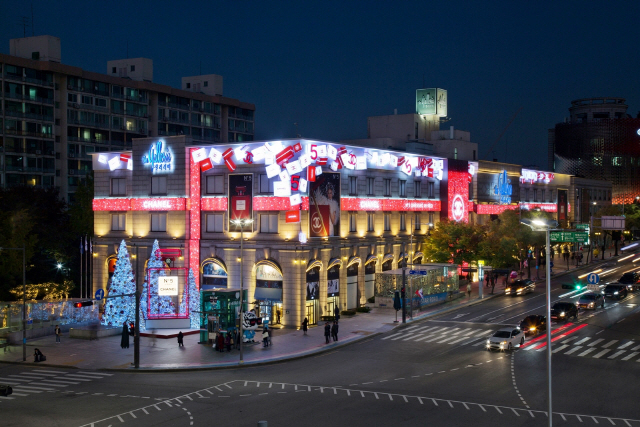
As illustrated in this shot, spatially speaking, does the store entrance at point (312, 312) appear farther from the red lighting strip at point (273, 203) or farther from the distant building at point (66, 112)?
the distant building at point (66, 112)

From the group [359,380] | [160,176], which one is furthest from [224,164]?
[359,380]

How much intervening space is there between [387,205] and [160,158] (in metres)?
24.9

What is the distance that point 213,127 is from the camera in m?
150

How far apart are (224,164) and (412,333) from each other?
973 inches

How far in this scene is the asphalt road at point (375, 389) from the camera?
31906 mm

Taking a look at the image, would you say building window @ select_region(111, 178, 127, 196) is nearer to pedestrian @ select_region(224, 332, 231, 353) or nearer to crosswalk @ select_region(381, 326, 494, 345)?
pedestrian @ select_region(224, 332, 231, 353)

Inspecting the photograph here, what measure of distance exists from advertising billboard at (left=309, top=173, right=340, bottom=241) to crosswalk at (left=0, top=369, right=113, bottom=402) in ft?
86.7

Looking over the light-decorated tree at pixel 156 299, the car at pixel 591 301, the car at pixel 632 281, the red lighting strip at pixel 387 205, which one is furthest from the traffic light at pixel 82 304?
the car at pixel 632 281

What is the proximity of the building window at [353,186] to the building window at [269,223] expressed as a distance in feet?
31.7

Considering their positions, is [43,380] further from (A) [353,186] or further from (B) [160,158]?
(A) [353,186]

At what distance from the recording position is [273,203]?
65312mm

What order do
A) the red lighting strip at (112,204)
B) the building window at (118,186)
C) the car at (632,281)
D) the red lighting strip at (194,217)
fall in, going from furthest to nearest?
the car at (632,281) < the building window at (118,186) < the red lighting strip at (112,204) < the red lighting strip at (194,217)

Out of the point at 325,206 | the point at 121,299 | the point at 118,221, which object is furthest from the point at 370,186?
the point at 121,299

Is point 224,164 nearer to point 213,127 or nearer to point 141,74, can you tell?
point 141,74
